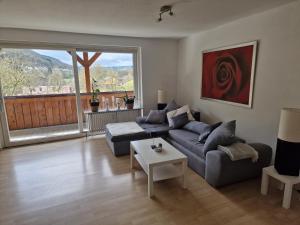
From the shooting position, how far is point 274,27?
2.68m

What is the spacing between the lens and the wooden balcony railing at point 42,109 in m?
4.15

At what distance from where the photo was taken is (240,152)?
239cm

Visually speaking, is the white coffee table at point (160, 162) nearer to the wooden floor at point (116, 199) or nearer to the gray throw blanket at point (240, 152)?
the wooden floor at point (116, 199)

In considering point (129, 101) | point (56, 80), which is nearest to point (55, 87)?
point (56, 80)

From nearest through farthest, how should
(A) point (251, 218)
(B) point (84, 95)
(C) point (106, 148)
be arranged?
(A) point (251, 218)
(C) point (106, 148)
(B) point (84, 95)

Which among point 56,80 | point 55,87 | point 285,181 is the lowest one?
point 285,181

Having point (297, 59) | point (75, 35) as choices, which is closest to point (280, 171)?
point (297, 59)

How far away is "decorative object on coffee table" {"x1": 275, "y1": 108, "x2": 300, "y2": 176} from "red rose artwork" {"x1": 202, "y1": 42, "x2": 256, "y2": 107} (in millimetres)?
1067

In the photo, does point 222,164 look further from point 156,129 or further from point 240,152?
point 156,129

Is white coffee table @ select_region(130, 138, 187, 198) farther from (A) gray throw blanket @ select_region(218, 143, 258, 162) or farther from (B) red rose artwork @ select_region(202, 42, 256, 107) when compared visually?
(B) red rose artwork @ select_region(202, 42, 256, 107)

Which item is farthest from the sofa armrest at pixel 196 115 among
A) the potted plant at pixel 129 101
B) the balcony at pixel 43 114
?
the balcony at pixel 43 114

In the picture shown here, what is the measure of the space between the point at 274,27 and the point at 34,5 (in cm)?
327

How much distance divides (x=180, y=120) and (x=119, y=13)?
7.38 feet

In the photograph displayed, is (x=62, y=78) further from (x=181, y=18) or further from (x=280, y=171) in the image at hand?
(x=280, y=171)
